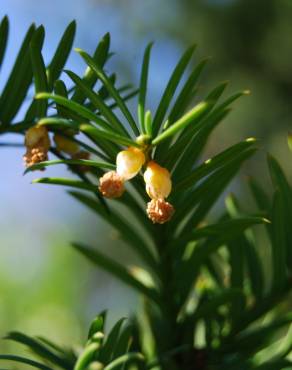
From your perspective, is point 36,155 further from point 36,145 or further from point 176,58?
point 176,58

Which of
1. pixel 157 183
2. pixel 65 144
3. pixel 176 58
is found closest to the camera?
pixel 157 183

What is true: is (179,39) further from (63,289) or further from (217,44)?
(63,289)

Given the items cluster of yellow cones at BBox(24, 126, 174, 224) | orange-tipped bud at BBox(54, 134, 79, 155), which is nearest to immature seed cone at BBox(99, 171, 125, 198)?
cluster of yellow cones at BBox(24, 126, 174, 224)

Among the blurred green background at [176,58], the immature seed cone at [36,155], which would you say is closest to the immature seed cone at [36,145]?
the immature seed cone at [36,155]

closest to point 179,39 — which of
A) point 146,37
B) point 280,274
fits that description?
point 146,37

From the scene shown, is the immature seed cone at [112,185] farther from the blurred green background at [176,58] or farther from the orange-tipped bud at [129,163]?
the blurred green background at [176,58]

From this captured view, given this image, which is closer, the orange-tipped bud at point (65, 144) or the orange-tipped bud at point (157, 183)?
the orange-tipped bud at point (157, 183)

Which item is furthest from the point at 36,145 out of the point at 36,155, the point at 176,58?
the point at 176,58

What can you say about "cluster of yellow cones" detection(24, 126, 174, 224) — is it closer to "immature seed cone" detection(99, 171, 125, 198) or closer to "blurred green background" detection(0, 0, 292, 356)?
"immature seed cone" detection(99, 171, 125, 198)
